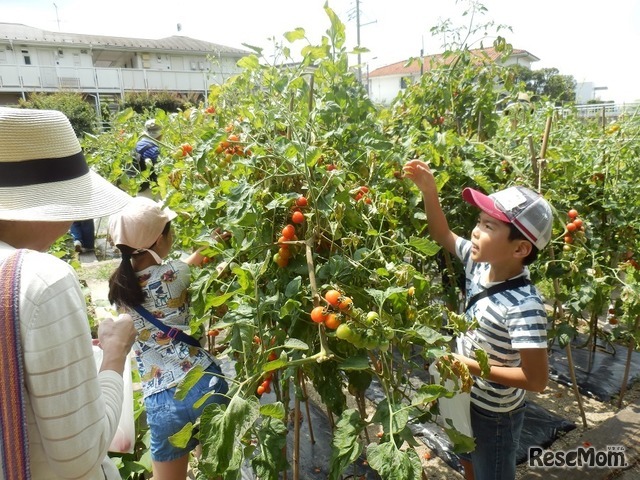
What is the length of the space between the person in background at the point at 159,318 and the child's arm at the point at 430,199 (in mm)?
871

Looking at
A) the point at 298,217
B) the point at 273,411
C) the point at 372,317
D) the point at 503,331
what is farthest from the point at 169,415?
the point at 503,331

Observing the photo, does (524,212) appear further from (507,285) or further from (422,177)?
(422,177)

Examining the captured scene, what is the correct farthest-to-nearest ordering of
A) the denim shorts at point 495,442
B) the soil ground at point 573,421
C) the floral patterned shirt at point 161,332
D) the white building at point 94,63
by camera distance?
the white building at point 94,63
the soil ground at point 573,421
the floral patterned shirt at point 161,332
the denim shorts at point 495,442

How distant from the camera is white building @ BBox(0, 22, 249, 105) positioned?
2227 cm

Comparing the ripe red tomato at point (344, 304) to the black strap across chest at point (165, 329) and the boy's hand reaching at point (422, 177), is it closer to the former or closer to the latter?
the boy's hand reaching at point (422, 177)

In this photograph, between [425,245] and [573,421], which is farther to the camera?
[573,421]

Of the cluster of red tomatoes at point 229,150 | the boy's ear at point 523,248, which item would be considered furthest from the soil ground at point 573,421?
the cluster of red tomatoes at point 229,150

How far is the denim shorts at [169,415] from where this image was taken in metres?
1.69

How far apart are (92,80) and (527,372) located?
86.5ft

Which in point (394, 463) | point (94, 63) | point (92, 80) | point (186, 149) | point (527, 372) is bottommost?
point (527, 372)

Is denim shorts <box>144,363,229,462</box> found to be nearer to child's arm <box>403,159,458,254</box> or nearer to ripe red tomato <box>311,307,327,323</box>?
ripe red tomato <box>311,307,327,323</box>

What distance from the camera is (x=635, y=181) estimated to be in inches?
99.2

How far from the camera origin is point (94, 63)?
28.9m

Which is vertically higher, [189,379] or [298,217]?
[298,217]
